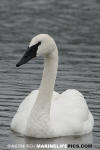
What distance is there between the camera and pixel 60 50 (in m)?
19.0

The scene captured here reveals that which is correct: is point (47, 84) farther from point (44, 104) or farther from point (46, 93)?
point (44, 104)

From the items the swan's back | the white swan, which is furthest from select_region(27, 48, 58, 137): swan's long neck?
the swan's back

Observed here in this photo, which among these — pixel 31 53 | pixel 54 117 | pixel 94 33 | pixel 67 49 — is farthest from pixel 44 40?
pixel 94 33

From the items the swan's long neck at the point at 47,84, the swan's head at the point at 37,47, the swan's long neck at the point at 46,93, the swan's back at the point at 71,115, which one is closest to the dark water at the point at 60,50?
the swan's back at the point at 71,115

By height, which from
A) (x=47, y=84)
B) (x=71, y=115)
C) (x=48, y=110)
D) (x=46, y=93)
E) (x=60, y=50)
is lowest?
(x=60, y=50)

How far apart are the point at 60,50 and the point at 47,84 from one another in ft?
20.2

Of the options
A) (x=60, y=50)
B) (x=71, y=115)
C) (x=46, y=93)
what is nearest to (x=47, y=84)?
(x=46, y=93)

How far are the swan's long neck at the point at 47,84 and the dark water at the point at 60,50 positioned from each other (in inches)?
24.6

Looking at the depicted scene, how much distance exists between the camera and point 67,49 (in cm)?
1911

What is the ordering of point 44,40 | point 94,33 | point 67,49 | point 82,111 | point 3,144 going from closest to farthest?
point 3,144 → point 44,40 → point 82,111 → point 67,49 → point 94,33

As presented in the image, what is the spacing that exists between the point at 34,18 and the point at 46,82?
1138 cm

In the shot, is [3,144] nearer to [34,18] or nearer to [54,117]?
[54,117]

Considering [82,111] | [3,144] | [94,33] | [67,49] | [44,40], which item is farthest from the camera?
[94,33]

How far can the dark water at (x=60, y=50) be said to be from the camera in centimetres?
1372
